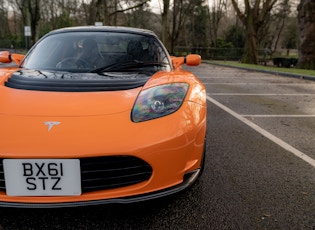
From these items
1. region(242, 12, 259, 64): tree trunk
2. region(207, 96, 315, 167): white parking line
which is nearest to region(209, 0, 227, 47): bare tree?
region(242, 12, 259, 64): tree trunk

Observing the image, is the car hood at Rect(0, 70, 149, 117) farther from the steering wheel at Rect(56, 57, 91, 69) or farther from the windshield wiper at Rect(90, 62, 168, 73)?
the steering wheel at Rect(56, 57, 91, 69)

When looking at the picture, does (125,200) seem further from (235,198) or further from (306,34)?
(306,34)

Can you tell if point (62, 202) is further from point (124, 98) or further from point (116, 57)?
point (116, 57)

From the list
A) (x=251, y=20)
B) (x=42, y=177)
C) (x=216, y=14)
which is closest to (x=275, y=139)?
(x=42, y=177)

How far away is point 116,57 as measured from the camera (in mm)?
2932

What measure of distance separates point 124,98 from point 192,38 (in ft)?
141

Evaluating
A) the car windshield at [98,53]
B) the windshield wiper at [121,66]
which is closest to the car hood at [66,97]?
the windshield wiper at [121,66]

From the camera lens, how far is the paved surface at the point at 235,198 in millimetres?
1859

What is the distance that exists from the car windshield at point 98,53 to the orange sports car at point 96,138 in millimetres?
409

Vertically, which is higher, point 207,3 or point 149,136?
point 207,3

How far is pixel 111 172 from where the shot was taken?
1664mm

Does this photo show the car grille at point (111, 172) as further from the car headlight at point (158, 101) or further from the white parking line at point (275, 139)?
the white parking line at point (275, 139)

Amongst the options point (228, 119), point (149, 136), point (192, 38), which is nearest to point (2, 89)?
point (149, 136)

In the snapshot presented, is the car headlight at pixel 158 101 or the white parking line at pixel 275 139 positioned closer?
the car headlight at pixel 158 101
